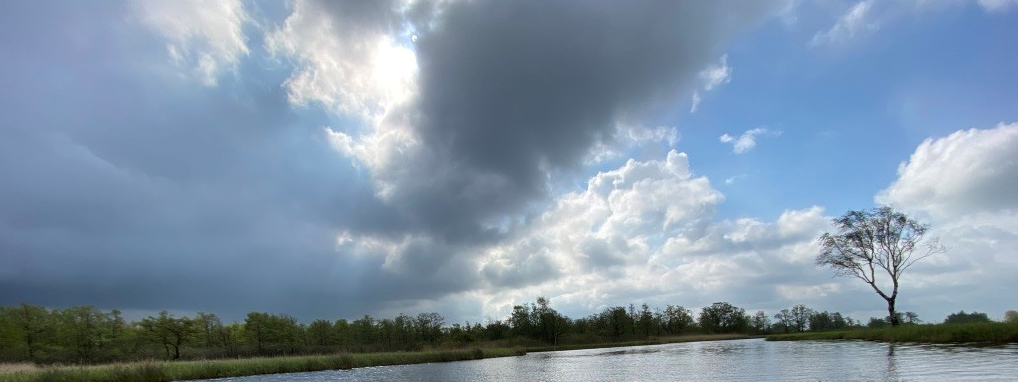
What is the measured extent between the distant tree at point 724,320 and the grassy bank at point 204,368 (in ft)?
369

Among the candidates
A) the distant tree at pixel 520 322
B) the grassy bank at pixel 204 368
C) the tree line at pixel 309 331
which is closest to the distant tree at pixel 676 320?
the tree line at pixel 309 331

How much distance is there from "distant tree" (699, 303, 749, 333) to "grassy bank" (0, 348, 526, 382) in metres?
113

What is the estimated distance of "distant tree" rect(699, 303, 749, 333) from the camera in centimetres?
16438

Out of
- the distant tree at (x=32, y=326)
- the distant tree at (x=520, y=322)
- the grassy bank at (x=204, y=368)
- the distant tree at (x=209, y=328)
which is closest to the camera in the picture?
the grassy bank at (x=204, y=368)

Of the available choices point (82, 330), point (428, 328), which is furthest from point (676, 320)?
point (82, 330)

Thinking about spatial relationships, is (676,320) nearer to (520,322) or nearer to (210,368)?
(520,322)

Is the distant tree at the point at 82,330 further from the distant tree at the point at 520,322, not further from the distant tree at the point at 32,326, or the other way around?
the distant tree at the point at 520,322

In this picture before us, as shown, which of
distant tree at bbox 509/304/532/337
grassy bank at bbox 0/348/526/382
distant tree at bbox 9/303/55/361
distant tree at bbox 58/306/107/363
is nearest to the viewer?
grassy bank at bbox 0/348/526/382

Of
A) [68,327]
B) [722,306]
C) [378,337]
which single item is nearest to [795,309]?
[722,306]

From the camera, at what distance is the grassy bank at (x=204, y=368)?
3800cm

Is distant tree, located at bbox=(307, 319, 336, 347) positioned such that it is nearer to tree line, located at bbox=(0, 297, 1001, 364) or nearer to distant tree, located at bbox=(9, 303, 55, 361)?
tree line, located at bbox=(0, 297, 1001, 364)

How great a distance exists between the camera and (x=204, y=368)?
162 feet

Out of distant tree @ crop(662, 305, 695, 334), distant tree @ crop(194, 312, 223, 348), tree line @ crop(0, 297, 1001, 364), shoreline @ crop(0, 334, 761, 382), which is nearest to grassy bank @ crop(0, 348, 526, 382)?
shoreline @ crop(0, 334, 761, 382)

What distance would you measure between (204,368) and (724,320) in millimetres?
156330
